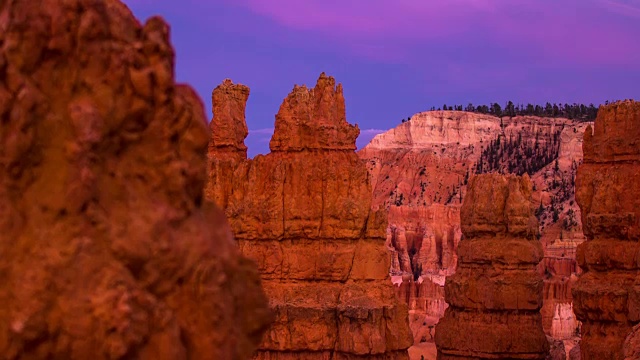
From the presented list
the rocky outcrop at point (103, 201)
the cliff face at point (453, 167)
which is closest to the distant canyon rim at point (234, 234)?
the rocky outcrop at point (103, 201)

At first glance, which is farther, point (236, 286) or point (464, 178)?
point (464, 178)

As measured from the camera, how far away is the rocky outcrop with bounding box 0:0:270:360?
17.2 feet

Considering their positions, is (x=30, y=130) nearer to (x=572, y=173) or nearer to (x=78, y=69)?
(x=78, y=69)

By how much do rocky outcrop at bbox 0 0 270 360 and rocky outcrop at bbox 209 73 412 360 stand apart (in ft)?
65.2

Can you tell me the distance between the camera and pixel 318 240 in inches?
1068

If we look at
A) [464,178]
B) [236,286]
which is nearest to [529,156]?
[464,178]

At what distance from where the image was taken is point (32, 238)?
208 inches

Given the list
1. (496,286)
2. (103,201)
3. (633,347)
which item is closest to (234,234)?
(496,286)

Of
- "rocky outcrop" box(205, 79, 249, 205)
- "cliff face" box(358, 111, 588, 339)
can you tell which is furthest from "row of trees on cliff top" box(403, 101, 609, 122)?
"rocky outcrop" box(205, 79, 249, 205)

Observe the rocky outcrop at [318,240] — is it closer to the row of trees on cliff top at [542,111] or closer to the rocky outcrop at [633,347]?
the rocky outcrop at [633,347]

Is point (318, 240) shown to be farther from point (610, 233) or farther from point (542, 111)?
point (542, 111)

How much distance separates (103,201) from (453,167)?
10028 cm

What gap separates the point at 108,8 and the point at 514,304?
23.0m

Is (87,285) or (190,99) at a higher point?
(190,99)
